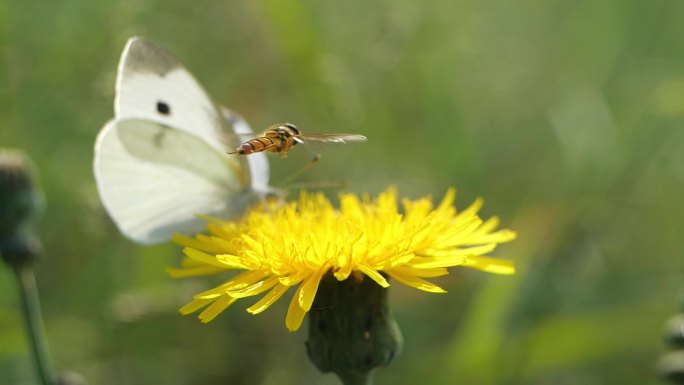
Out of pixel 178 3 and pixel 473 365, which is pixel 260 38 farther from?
pixel 473 365

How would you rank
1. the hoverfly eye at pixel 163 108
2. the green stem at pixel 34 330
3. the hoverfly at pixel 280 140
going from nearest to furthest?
the hoverfly at pixel 280 140, the green stem at pixel 34 330, the hoverfly eye at pixel 163 108

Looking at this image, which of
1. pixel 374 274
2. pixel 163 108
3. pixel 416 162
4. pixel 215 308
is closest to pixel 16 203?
pixel 163 108

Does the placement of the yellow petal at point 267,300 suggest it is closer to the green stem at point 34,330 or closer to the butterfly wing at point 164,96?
the green stem at point 34,330

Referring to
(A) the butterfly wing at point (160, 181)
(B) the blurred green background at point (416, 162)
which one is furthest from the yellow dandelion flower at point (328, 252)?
(B) the blurred green background at point (416, 162)

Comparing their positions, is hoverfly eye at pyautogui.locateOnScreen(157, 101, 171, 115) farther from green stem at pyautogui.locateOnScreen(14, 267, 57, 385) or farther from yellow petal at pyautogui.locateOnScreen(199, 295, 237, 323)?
yellow petal at pyautogui.locateOnScreen(199, 295, 237, 323)

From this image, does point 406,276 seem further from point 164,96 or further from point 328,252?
point 164,96


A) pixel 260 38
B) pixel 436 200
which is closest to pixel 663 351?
pixel 436 200
